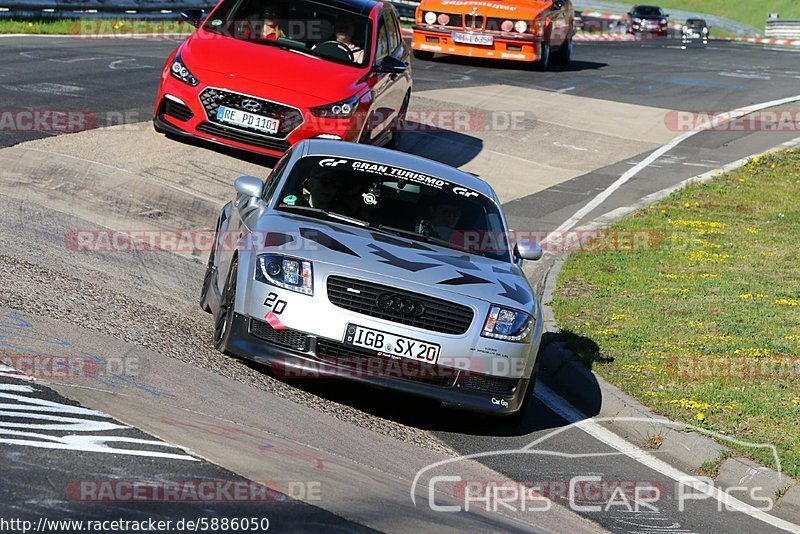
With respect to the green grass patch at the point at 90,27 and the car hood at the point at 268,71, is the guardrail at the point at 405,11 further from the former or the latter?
the car hood at the point at 268,71

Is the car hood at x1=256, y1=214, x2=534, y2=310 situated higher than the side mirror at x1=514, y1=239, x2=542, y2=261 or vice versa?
the car hood at x1=256, y1=214, x2=534, y2=310

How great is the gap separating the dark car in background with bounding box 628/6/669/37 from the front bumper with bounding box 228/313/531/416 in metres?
47.5

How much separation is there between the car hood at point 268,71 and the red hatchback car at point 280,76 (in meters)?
0.01

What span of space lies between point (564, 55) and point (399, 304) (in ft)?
73.9

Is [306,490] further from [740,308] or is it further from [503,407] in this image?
[740,308]

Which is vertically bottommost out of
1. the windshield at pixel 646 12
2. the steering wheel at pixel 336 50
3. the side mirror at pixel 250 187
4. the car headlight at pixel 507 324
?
the windshield at pixel 646 12

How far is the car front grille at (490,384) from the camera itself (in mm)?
7305

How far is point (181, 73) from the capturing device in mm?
12945

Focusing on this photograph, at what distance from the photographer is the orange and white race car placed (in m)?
26.2

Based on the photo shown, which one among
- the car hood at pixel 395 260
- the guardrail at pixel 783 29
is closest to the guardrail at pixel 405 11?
the guardrail at pixel 783 29

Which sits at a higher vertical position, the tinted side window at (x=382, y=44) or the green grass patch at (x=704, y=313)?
the tinted side window at (x=382, y=44)

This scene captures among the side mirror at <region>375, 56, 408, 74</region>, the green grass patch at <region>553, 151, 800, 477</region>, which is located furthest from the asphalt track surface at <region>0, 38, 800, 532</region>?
the side mirror at <region>375, 56, 408, 74</region>

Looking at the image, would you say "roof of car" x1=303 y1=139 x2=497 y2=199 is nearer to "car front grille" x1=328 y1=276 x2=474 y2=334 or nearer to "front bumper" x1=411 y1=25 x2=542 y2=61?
"car front grille" x1=328 y1=276 x2=474 y2=334

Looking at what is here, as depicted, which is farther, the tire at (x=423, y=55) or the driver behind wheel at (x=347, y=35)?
the tire at (x=423, y=55)
